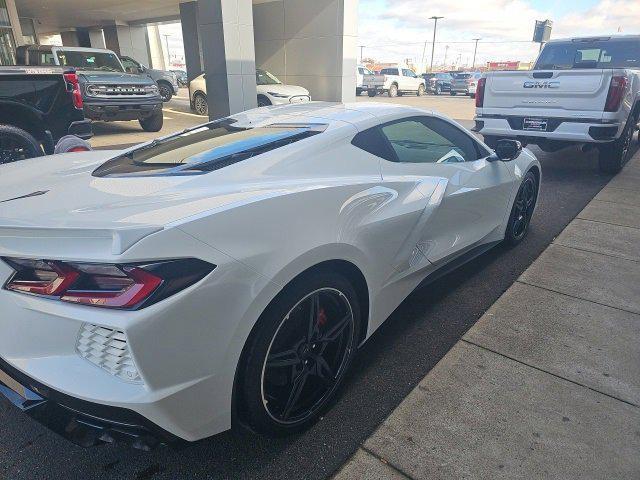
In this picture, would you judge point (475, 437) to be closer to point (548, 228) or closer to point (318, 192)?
point (318, 192)

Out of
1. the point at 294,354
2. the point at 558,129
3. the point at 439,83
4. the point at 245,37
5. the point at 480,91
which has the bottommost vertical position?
the point at 439,83

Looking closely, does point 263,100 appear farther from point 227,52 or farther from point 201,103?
point 227,52

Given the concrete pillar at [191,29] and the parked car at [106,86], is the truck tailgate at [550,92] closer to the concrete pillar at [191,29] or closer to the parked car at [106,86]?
the parked car at [106,86]

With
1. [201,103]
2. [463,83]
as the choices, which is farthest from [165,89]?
[463,83]

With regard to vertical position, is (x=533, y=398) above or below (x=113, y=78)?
below

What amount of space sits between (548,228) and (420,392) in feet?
10.9

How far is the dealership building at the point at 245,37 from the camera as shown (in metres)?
10.9

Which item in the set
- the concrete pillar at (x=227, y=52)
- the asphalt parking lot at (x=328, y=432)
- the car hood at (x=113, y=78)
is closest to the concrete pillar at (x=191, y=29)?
the concrete pillar at (x=227, y=52)

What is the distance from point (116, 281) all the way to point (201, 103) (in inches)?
594

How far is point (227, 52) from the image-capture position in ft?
35.4

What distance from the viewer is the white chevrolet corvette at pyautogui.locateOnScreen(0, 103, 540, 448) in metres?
1.43

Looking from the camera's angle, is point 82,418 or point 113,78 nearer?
point 82,418

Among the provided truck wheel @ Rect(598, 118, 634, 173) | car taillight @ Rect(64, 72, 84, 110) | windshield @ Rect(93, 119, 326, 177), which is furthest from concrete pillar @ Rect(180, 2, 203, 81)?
windshield @ Rect(93, 119, 326, 177)

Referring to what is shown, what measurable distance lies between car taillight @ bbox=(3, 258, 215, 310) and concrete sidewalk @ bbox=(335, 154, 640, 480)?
1.08 meters
